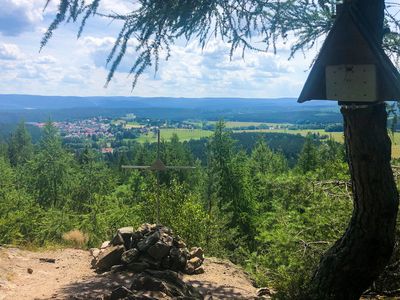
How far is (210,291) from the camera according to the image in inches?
336

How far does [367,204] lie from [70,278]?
716cm

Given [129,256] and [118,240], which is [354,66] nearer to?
[129,256]

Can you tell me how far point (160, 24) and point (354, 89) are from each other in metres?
2.01

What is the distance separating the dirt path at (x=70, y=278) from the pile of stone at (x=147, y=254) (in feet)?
0.84

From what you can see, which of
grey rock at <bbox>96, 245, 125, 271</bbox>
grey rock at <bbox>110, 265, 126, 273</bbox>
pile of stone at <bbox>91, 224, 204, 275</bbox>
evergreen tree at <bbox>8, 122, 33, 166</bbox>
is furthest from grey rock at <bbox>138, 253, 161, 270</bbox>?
evergreen tree at <bbox>8, 122, 33, 166</bbox>

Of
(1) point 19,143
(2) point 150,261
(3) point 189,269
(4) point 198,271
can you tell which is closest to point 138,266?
(2) point 150,261

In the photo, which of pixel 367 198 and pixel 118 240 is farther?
pixel 118 240

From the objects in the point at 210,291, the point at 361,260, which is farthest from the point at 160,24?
the point at 210,291

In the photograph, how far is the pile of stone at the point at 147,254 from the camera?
9.09 m

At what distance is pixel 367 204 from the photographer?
13.2ft

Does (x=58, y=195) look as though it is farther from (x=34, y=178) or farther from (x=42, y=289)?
(x=42, y=289)

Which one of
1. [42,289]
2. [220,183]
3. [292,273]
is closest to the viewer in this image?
[292,273]

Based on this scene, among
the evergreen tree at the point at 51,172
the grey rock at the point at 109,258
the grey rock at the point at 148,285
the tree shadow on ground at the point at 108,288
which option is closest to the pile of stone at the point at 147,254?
the grey rock at the point at 109,258

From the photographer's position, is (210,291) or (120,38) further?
(210,291)
